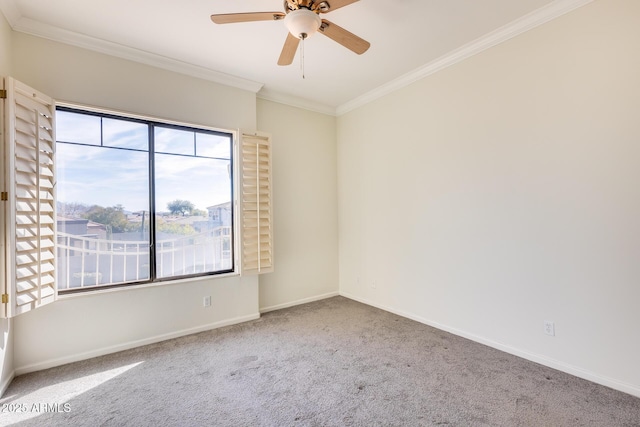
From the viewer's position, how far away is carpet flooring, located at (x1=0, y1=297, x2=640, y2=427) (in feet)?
6.19

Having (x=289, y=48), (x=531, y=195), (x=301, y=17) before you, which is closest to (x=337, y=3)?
(x=301, y=17)

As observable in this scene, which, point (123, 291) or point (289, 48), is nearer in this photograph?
point (289, 48)

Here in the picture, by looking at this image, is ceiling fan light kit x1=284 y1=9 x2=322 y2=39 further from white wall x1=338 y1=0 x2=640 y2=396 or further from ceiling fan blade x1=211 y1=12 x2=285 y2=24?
white wall x1=338 y1=0 x2=640 y2=396

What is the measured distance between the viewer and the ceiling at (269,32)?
7.63 feet

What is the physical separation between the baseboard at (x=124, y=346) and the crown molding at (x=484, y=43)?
3356 millimetres

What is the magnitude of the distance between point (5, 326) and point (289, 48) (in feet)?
9.91

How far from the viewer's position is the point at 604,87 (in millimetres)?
2166

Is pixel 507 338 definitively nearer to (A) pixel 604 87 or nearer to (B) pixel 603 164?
(B) pixel 603 164

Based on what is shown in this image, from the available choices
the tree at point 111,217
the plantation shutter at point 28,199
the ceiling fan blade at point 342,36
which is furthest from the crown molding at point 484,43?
the plantation shutter at point 28,199

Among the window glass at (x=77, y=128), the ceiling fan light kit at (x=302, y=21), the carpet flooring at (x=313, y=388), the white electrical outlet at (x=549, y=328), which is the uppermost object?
the ceiling fan light kit at (x=302, y=21)

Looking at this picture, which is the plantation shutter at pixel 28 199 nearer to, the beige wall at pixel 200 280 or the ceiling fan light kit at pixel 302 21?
the beige wall at pixel 200 280

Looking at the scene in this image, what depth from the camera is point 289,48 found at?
2.23 meters

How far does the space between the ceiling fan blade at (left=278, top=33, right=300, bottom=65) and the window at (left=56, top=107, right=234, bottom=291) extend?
1.53m

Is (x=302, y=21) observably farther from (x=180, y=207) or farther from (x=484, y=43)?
(x=180, y=207)
